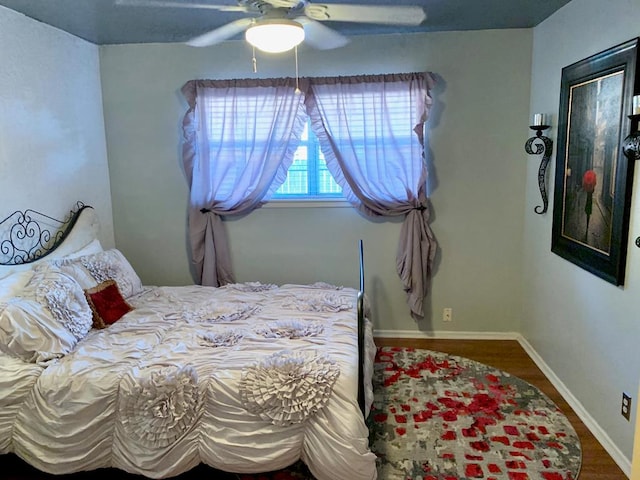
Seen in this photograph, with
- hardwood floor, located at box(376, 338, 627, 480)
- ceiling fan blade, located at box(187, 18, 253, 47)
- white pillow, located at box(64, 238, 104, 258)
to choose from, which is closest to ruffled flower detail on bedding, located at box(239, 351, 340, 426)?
hardwood floor, located at box(376, 338, 627, 480)

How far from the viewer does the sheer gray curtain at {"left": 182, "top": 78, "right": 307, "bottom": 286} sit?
391cm

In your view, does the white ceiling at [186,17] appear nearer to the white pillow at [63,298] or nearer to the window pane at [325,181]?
the window pane at [325,181]

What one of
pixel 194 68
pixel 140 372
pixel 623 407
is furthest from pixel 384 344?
pixel 194 68

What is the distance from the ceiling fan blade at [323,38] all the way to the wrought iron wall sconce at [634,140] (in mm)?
2067

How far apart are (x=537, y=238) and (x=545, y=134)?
77 centimetres

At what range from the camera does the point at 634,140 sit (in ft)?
7.20

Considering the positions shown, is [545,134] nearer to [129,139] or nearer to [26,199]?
[129,139]

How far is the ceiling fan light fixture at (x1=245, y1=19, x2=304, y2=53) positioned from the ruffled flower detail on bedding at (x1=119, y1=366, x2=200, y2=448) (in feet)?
5.29

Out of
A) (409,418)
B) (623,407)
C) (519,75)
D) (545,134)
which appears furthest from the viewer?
(519,75)

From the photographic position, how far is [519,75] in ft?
12.4

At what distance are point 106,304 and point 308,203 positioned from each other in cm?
177

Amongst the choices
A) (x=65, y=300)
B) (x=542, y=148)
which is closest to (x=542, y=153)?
(x=542, y=148)

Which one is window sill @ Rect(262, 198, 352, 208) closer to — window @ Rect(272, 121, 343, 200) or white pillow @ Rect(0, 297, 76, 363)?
window @ Rect(272, 121, 343, 200)

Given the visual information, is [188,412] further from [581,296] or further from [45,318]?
[581,296]
